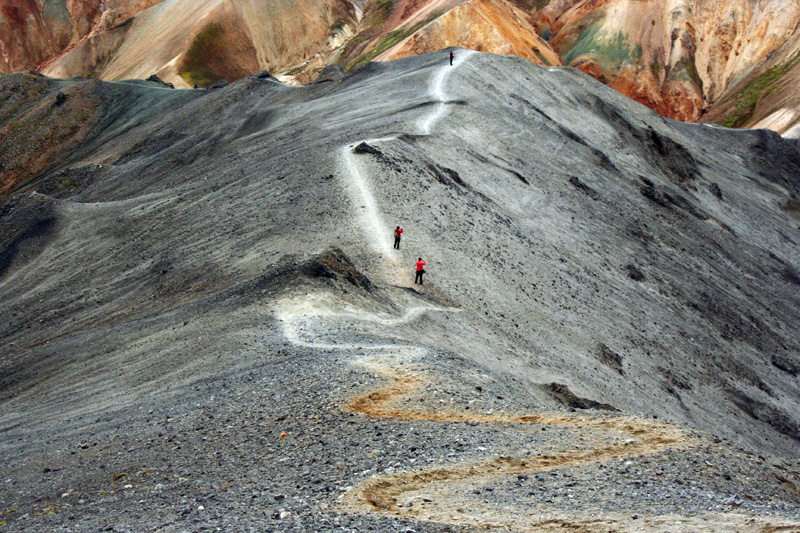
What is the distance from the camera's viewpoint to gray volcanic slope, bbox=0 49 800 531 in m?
12.4

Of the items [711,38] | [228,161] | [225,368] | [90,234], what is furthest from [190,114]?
[711,38]

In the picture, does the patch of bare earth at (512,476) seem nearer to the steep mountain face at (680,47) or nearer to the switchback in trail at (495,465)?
the switchback in trail at (495,465)

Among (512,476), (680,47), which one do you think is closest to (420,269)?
(512,476)

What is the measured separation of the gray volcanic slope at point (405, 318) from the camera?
487 inches

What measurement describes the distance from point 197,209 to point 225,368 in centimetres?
1695

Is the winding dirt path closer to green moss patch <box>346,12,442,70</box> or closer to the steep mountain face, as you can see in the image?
green moss patch <box>346,12,442,70</box>

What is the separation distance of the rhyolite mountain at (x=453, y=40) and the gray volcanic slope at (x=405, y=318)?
92.3 feet

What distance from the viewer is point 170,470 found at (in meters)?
13.4

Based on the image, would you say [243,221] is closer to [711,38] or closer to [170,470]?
[170,470]

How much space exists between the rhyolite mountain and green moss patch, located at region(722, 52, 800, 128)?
18cm

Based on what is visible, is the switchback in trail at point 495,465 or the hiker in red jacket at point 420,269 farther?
the hiker in red jacket at point 420,269

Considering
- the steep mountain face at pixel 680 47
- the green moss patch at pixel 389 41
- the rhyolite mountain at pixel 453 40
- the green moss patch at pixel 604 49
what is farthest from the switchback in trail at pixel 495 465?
the green moss patch at pixel 604 49

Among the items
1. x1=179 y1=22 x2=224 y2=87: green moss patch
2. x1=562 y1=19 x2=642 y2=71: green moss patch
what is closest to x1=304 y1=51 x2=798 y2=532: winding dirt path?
x1=179 y1=22 x2=224 y2=87: green moss patch

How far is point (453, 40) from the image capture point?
82.8 m
